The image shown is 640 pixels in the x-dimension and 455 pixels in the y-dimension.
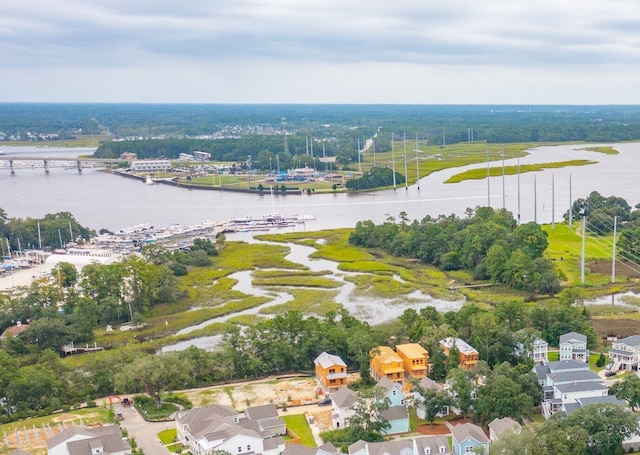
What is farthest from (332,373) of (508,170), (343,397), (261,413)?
(508,170)

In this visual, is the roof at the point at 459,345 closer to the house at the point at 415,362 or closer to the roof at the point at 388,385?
the house at the point at 415,362

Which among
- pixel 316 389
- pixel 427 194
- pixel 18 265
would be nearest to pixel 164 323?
pixel 316 389

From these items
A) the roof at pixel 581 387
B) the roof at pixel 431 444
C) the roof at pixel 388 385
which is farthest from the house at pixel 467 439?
the roof at pixel 581 387

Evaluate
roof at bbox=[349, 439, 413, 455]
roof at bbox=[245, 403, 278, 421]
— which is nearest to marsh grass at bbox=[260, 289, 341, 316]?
roof at bbox=[245, 403, 278, 421]

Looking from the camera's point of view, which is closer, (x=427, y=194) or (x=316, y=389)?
(x=316, y=389)

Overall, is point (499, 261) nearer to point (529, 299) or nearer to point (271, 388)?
point (529, 299)

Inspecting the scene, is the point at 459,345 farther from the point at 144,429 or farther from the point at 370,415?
the point at 144,429
